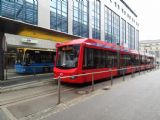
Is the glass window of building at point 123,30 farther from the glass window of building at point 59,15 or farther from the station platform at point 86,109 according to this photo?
the station platform at point 86,109

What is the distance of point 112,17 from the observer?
39.4 m

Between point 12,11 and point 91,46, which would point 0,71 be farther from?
point 91,46

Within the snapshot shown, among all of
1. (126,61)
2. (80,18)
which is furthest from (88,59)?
(80,18)

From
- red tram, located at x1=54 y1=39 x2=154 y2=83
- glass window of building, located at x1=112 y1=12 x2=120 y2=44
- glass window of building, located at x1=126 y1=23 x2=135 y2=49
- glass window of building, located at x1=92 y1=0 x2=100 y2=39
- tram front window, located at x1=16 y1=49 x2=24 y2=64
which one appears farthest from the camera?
glass window of building, located at x1=126 y1=23 x2=135 y2=49

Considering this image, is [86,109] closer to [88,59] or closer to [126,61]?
[88,59]

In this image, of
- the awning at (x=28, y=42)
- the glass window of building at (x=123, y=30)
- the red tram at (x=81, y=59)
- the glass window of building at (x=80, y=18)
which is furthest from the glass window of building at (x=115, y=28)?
the red tram at (x=81, y=59)

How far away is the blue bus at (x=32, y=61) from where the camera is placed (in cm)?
1809

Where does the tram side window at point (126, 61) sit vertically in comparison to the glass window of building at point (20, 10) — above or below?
below

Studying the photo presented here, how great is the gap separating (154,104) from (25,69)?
1396cm

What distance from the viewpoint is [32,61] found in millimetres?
18609

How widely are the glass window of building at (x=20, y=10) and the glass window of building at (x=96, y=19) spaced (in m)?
13.0

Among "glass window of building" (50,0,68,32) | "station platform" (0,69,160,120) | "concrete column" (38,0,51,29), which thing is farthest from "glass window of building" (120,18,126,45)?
"station platform" (0,69,160,120)

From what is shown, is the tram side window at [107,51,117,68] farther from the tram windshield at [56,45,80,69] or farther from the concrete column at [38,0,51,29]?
A: the concrete column at [38,0,51,29]

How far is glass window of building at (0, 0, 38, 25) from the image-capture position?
53.0ft
